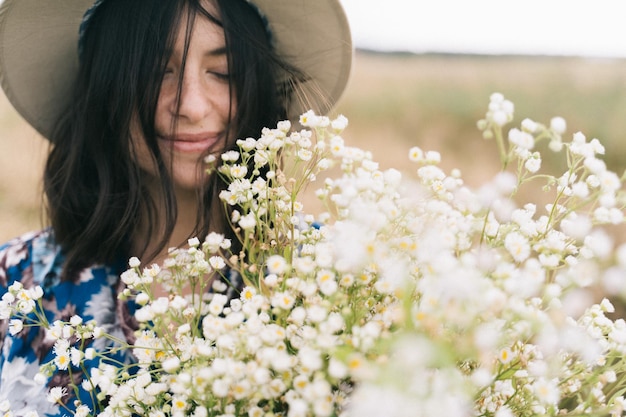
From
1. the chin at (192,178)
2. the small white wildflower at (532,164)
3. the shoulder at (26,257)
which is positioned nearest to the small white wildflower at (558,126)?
the small white wildflower at (532,164)

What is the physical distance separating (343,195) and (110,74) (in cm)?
106

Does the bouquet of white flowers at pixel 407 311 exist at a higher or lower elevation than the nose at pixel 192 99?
lower

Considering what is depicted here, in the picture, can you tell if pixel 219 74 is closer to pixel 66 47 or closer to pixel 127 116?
pixel 127 116

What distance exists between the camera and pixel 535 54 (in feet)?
27.2

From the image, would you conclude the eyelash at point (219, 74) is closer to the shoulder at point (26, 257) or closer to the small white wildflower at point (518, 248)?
the shoulder at point (26, 257)

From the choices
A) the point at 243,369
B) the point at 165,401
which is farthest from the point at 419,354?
the point at 165,401

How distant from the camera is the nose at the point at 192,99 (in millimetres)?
1353

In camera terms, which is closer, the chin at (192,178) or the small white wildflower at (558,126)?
the small white wildflower at (558,126)

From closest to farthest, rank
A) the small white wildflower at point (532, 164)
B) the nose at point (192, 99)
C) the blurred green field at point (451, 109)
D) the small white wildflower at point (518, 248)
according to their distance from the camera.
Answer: the small white wildflower at point (518, 248), the small white wildflower at point (532, 164), the nose at point (192, 99), the blurred green field at point (451, 109)

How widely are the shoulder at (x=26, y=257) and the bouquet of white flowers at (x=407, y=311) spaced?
0.93m

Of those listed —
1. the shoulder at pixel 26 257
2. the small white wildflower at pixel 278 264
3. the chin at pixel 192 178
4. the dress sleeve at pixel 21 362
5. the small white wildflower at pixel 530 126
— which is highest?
the small white wildflower at pixel 530 126

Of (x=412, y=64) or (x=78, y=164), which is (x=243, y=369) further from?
(x=412, y=64)

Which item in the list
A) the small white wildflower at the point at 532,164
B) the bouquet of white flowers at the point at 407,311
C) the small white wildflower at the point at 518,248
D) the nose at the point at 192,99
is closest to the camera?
the bouquet of white flowers at the point at 407,311

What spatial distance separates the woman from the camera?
1420 mm
